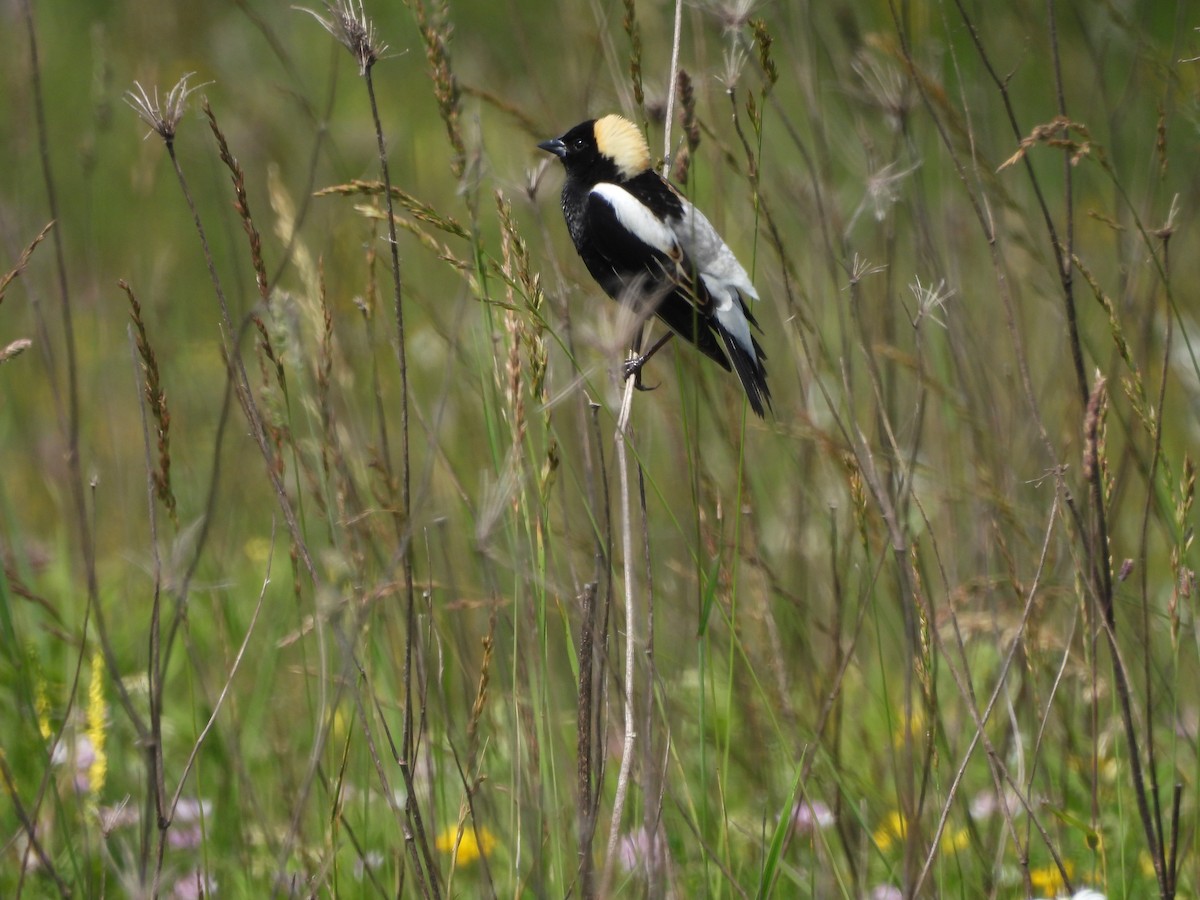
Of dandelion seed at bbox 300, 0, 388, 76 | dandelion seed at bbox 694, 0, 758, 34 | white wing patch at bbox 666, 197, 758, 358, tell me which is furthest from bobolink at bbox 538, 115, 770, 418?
dandelion seed at bbox 300, 0, 388, 76

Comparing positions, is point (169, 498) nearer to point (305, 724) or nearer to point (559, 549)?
point (305, 724)

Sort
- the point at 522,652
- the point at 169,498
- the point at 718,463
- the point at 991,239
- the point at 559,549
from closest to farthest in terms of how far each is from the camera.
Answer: the point at 169,498
the point at 991,239
the point at 522,652
the point at 559,549
the point at 718,463

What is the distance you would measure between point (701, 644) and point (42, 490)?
371cm

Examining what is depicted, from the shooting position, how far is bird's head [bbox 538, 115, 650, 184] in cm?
294

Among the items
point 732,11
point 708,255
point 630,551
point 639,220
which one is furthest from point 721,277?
point 630,551

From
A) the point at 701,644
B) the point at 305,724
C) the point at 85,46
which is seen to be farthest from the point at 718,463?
the point at 85,46

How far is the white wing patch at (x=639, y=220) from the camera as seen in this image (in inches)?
102

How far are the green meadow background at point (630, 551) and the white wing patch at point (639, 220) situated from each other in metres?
0.20

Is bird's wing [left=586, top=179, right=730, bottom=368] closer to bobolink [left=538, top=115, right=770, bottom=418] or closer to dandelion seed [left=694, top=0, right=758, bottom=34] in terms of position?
bobolink [left=538, top=115, right=770, bottom=418]

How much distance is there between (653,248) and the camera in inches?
103

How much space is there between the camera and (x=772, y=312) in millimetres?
3863

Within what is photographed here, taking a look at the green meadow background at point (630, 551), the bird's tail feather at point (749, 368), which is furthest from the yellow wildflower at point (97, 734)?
the bird's tail feather at point (749, 368)

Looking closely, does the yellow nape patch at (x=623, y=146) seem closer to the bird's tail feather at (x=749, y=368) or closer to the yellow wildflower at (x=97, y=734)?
the bird's tail feather at (x=749, y=368)

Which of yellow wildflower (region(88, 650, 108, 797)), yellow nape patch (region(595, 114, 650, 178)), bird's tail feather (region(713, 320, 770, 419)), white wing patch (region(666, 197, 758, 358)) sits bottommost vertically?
yellow wildflower (region(88, 650, 108, 797))
